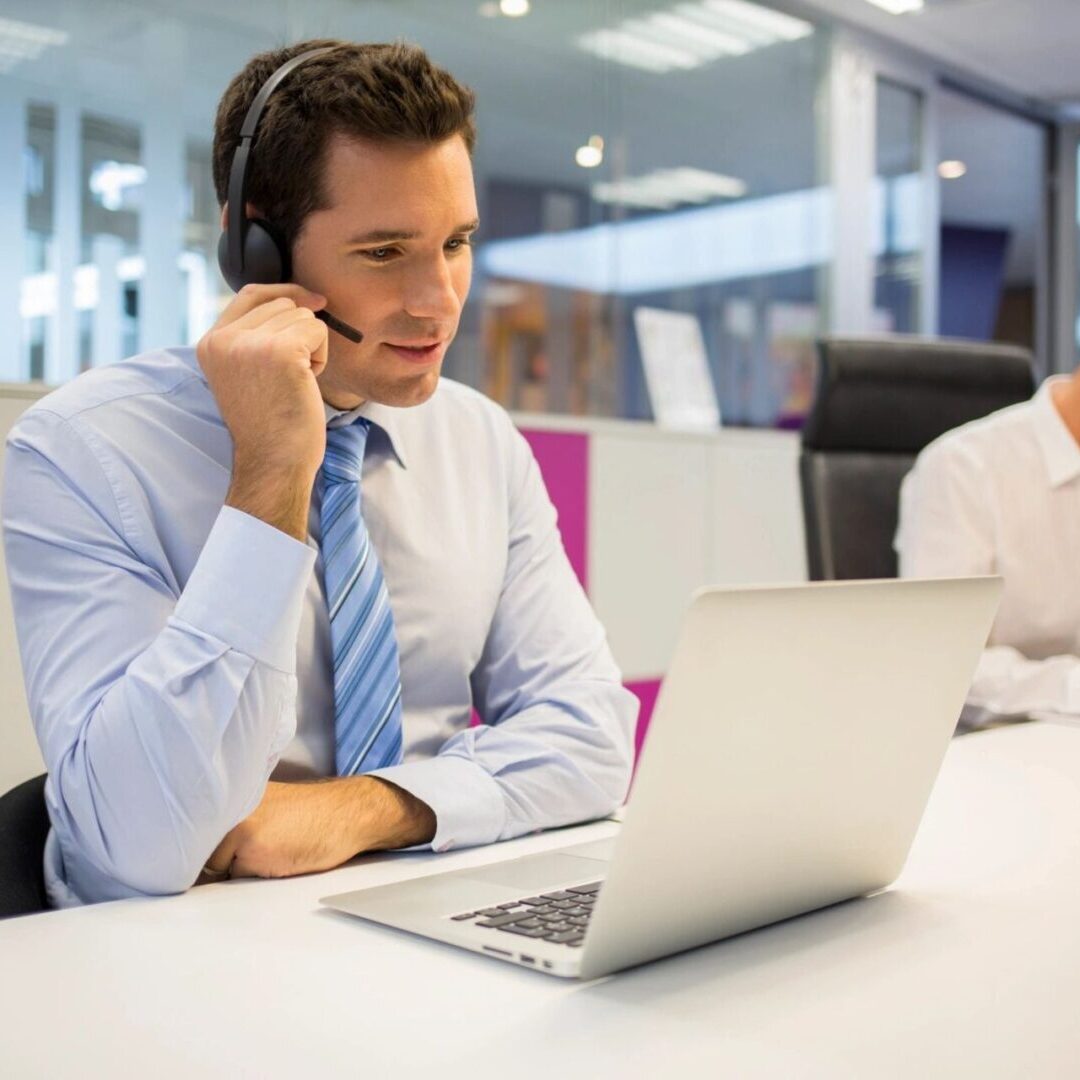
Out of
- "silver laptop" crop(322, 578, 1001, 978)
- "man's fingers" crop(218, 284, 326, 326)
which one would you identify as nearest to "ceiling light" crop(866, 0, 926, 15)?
"man's fingers" crop(218, 284, 326, 326)

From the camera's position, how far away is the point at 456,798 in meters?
1.09

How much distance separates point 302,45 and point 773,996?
104cm

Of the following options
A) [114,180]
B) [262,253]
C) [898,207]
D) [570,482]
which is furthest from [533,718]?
[898,207]

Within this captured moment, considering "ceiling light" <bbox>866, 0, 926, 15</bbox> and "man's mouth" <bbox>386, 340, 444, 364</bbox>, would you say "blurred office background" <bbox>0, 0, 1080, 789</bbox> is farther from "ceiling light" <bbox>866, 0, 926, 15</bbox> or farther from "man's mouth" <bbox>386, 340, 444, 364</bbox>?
"man's mouth" <bbox>386, 340, 444, 364</bbox>

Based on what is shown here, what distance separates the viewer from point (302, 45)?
1.33m

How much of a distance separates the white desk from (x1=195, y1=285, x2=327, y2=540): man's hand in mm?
322

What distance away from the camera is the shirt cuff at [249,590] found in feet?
3.34

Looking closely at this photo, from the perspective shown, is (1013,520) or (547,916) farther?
(1013,520)

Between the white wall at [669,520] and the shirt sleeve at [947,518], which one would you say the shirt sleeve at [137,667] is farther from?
the white wall at [669,520]

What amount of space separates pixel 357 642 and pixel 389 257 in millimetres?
383

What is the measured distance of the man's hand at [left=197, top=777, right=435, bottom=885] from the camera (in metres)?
0.99

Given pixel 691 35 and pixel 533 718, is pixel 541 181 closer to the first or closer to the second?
pixel 691 35

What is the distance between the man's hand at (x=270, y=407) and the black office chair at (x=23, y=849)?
0.33 meters

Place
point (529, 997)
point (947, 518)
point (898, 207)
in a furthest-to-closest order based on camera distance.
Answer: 1. point (898, 207)
2. point (947, 518)
3. point (529, 997)
